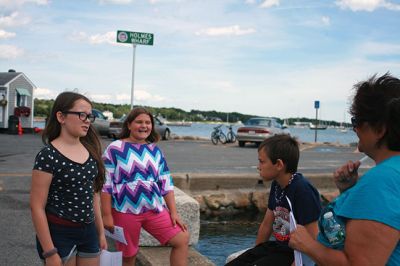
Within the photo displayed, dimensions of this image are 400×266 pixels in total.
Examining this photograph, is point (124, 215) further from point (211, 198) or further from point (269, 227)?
point (211, 198)

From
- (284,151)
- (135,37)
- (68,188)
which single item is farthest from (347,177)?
(135,37)

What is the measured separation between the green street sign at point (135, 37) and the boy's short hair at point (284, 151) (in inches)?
531

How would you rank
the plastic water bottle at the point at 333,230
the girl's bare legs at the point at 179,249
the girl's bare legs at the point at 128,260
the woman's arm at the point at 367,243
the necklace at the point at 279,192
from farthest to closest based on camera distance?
1. the girl's bare legs at the point at 128,260
2. the girl's bare legs at the point at 179,249
3. the necklace at the point at 279,192
4. the plastic water bottle at the point at 333,230
5. the woman's arm at the point at 367,243

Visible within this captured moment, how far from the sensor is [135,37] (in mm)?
16453

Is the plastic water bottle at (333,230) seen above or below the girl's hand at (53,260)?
above

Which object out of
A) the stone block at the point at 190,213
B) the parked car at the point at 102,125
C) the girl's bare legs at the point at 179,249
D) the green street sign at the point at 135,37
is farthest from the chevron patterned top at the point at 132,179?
the parked car at the point at 102,125

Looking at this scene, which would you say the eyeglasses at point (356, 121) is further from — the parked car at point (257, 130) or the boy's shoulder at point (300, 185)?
the parked car at point (257, 130)

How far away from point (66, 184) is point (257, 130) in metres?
21.3

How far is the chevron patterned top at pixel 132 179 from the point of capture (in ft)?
13.5

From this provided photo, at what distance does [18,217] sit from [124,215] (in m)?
3.40

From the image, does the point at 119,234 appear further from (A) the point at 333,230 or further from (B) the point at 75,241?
(A) the point at 333,230

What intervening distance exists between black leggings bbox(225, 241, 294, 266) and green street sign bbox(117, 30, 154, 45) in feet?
45.4

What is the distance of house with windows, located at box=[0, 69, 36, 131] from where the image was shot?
29016 millimetres

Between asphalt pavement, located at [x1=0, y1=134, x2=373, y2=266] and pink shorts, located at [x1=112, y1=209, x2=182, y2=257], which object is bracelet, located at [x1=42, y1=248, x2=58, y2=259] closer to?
pink shorts, located at [x1=112, y1=209, x2=182, y2=257]
